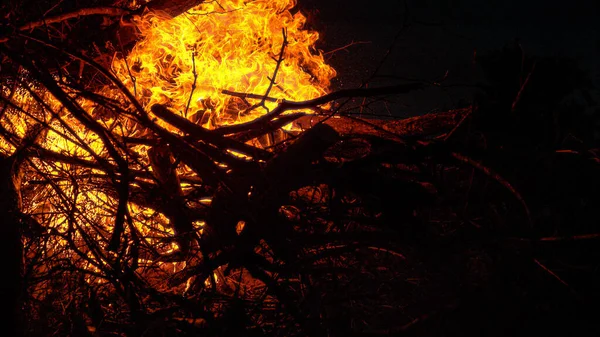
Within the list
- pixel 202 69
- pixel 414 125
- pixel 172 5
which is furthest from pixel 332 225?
pixel 172 5

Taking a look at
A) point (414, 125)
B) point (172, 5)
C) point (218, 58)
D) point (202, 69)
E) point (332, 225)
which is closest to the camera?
point (332, 225)

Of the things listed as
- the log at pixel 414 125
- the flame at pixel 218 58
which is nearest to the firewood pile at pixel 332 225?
the log at pixel 414 125

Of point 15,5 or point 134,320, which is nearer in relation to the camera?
point 134,320

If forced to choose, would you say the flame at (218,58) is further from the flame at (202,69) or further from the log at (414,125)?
the log at (414,125)

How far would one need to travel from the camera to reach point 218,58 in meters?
4.79

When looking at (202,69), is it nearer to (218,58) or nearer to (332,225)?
(218,58)

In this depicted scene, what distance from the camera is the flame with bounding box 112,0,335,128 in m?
4.51

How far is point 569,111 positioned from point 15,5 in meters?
5.99

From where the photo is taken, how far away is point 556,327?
3.25 metres

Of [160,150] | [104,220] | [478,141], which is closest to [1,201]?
[160,150]

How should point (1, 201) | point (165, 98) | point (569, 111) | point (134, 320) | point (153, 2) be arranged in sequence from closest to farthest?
point (134, 320), point (1, 201), point (153, 2), point (165, 98), point (569, 111)

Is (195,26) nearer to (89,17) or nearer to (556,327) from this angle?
(89,17)

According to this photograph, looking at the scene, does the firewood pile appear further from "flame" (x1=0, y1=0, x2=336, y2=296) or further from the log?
"flame" (x1=0, y1=0, x2=336, y2=296)

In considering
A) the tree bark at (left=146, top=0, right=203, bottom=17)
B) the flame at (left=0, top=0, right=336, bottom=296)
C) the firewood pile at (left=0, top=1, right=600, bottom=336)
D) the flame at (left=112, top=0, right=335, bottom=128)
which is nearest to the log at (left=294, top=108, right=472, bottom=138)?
the firewood pile at (left=0, top=1, right=600, bottom=336)
